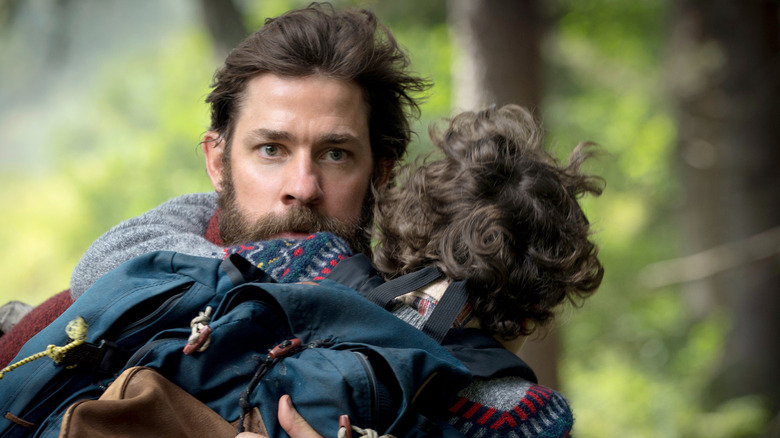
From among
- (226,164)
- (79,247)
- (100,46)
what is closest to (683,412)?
(226,164)

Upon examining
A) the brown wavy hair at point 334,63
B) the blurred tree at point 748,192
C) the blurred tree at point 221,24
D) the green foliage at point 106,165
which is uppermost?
the blurred tree at point 748,192

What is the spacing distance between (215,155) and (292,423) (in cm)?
142

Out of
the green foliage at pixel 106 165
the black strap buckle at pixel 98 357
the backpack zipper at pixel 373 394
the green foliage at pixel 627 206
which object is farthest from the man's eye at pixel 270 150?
the green foliage at pixel 106 165

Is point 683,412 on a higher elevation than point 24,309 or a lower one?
higher

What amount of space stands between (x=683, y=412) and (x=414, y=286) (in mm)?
6087

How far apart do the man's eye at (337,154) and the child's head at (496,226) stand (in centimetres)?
38

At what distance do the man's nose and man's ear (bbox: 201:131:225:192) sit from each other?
43 cm

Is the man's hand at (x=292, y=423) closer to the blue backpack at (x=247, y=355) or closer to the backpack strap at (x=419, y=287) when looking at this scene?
the blue backpack at (x=247, y=355)

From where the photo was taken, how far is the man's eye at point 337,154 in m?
2.41

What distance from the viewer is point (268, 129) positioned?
2346 millimetres

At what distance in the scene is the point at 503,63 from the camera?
4227mm

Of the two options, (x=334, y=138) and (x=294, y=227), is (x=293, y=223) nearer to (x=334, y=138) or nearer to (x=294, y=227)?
(x=294, y=227)

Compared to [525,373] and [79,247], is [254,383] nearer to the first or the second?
[525,373]

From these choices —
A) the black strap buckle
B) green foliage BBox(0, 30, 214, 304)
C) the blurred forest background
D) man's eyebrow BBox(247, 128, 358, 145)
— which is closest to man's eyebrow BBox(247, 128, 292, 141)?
man's eyebrow BBox(247, 128, 358, 145)
